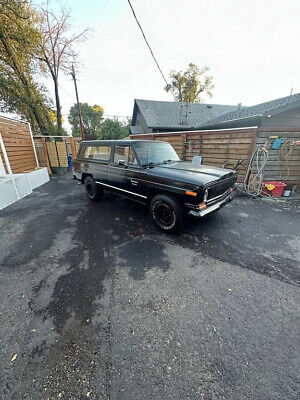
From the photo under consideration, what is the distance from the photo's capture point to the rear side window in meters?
4.36

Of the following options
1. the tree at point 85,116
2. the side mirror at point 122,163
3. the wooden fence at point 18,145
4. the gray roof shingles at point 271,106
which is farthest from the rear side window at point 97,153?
the tree at point 85,116

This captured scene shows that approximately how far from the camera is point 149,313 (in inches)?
71.2

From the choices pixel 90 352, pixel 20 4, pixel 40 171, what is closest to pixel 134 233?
pixel 90 352

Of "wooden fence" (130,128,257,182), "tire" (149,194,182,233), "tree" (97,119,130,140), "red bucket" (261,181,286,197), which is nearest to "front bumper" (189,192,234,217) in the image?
"tire" (149,194,182,233)

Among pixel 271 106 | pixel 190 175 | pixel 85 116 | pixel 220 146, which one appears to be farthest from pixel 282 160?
pixel 85 116

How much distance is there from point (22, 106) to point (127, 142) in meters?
12.0

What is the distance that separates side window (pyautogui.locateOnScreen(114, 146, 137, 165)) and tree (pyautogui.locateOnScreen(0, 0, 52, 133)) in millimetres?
9860

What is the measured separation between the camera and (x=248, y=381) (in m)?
1.27

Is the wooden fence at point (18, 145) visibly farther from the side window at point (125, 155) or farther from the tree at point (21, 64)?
the side window at point (125, 155)

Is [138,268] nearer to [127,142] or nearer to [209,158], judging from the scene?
[127,142]

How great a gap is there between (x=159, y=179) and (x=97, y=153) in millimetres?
2474

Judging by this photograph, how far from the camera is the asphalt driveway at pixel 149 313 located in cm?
127

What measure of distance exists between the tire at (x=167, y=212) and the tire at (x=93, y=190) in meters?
2.33

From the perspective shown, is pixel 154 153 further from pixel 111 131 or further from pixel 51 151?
pixel 111 131
